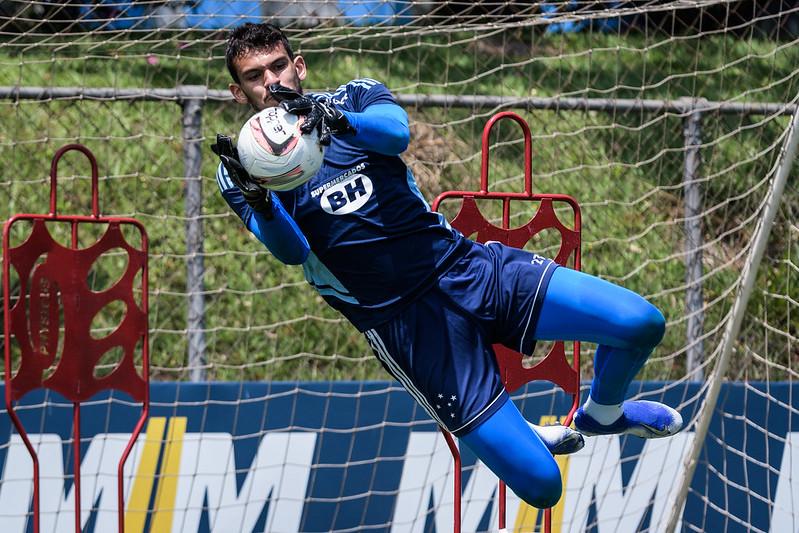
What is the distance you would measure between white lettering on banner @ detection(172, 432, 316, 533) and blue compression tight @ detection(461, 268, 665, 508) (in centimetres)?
193

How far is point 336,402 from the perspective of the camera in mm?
5059

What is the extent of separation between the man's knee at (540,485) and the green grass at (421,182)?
270 cm

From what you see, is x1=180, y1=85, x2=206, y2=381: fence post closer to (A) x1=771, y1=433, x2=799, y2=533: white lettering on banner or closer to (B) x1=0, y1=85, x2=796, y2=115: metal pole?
(B) x1=0, y1=85, x2=796, y2=115: metal pole

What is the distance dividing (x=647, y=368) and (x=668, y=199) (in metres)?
1.12

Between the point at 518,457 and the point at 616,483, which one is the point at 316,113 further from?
the point at 616,483

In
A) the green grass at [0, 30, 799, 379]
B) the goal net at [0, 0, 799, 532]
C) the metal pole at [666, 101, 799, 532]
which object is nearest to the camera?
the metal pole at [666, 101, 799, 532]

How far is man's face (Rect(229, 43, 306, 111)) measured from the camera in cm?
326

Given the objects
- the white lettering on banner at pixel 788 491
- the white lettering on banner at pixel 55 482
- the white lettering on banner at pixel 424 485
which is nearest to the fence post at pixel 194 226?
the white lettering on banner at pixel 55 482

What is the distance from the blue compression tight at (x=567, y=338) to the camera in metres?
A: 3.11

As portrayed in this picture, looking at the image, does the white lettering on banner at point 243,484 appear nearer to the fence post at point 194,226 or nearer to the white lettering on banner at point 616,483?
the fence post at point 194,226

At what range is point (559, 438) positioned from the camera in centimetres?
338

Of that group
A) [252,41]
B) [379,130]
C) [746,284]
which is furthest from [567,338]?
[252,41]

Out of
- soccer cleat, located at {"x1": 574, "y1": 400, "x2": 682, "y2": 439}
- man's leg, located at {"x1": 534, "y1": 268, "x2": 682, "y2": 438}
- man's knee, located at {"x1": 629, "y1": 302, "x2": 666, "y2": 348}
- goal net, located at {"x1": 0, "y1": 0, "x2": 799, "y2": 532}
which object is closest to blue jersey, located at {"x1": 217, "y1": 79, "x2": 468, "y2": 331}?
man's leg, located at {"x1": 534, "y1": 268, "x2": 682, "y2": 438}

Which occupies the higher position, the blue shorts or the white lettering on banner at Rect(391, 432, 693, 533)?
the blue shorts
